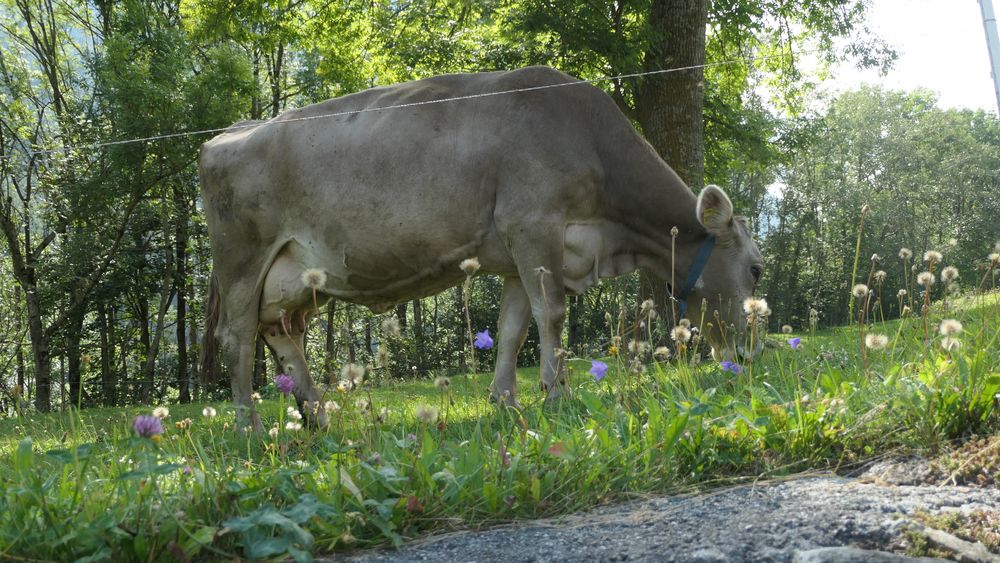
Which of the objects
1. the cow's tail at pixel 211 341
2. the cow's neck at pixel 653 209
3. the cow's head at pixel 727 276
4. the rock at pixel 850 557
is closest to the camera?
the rock at pixel 850 557

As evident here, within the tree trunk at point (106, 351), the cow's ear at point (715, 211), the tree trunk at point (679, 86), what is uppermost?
the tree trunk at point (679, 86)

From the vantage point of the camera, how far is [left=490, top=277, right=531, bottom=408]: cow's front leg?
7039 mm

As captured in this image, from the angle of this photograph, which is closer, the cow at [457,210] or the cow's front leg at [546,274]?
the cow's front leg at [546,274]

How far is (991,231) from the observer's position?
51.1 metres

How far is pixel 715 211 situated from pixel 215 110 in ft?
45.5

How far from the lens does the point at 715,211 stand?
6988mm

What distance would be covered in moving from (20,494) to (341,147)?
4568mm

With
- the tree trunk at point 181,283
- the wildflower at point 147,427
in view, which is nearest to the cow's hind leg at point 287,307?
the wildflower at point 147,427

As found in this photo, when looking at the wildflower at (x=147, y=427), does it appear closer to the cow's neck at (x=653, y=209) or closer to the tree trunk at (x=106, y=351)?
the cow's neck at (x=653, y=209)

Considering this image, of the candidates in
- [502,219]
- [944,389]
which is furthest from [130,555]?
[502,219]

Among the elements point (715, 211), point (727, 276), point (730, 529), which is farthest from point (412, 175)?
point (730, 529)

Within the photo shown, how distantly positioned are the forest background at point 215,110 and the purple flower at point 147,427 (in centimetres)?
99

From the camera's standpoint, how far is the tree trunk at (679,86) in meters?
13.1

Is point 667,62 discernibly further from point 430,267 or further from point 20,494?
point 20,494
